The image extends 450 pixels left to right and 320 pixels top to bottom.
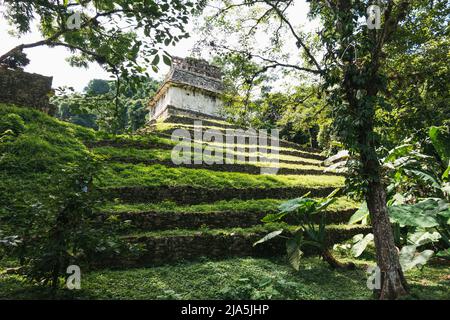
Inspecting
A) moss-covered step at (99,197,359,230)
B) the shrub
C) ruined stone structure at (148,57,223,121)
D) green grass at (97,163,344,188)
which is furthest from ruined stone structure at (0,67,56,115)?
ruined stone structure at (148,57,223,121)

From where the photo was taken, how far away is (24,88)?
1102 cm

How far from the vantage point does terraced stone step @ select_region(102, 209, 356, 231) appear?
620 cm

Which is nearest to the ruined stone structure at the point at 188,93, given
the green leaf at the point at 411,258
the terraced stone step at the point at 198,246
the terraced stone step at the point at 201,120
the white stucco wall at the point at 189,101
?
the white stucco wall at the point at 189,101

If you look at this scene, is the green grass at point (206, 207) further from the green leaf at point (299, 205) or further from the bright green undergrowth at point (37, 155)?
the green leaf at point (299, 205)

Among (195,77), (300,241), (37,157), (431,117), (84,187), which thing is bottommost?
(300,241)

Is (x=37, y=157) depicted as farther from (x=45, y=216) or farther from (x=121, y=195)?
(x=45, y=216)

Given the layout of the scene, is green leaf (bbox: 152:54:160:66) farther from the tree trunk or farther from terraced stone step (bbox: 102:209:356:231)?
terraced stone step (bbox: 102:209:356:231)

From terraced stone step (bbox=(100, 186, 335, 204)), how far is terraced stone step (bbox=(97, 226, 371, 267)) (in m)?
1.79

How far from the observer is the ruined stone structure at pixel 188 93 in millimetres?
21938

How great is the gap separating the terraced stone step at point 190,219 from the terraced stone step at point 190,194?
961 mm
